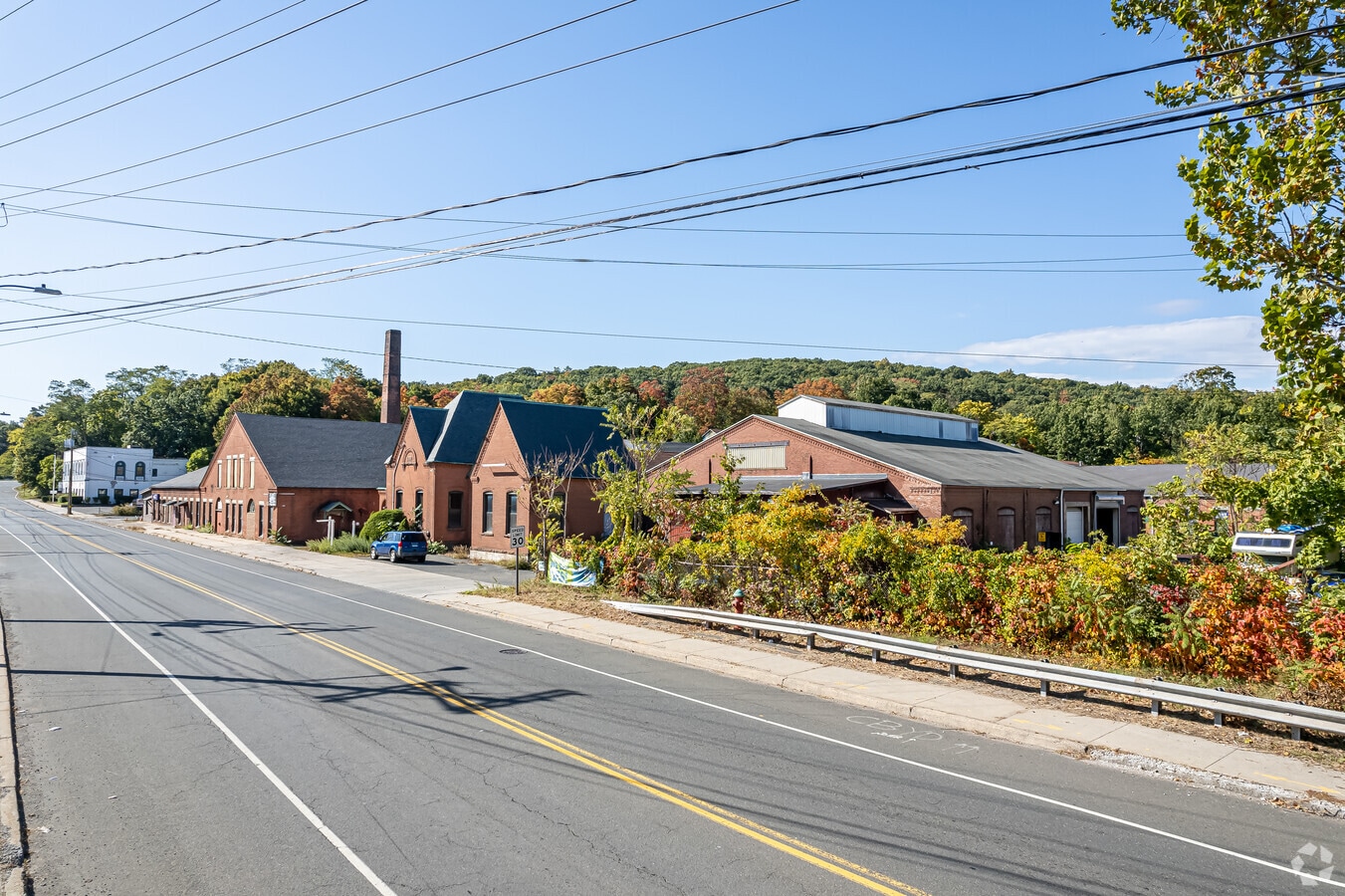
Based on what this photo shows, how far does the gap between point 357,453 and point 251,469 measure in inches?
267

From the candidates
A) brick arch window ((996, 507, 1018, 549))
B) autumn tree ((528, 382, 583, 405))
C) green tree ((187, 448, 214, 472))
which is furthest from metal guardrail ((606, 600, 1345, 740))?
green tree ((187, 448, 214, 472))

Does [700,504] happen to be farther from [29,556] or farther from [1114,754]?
[29,556]

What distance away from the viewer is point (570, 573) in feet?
92.8

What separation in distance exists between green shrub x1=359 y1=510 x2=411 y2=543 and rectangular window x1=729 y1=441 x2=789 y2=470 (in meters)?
19.7

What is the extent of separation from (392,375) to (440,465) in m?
19.6

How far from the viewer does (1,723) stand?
37.3 feet

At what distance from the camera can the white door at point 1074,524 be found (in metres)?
42.4

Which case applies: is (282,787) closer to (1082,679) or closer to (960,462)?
(1082,679)

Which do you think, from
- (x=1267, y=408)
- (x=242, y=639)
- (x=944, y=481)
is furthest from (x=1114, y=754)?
(x=1267, y=408)

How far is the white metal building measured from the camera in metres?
110

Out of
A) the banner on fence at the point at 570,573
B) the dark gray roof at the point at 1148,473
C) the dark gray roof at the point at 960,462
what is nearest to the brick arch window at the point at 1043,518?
the dark gray roof at the point at 960,462

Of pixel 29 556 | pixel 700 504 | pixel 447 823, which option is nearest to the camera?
pixel 447 823

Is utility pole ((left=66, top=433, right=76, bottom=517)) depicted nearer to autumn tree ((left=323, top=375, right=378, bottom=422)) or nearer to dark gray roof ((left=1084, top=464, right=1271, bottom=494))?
autumn tree ((left=323, top=375, right=378, bottom=422))

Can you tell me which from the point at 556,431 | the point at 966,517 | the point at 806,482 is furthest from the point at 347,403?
the point at 966,517
